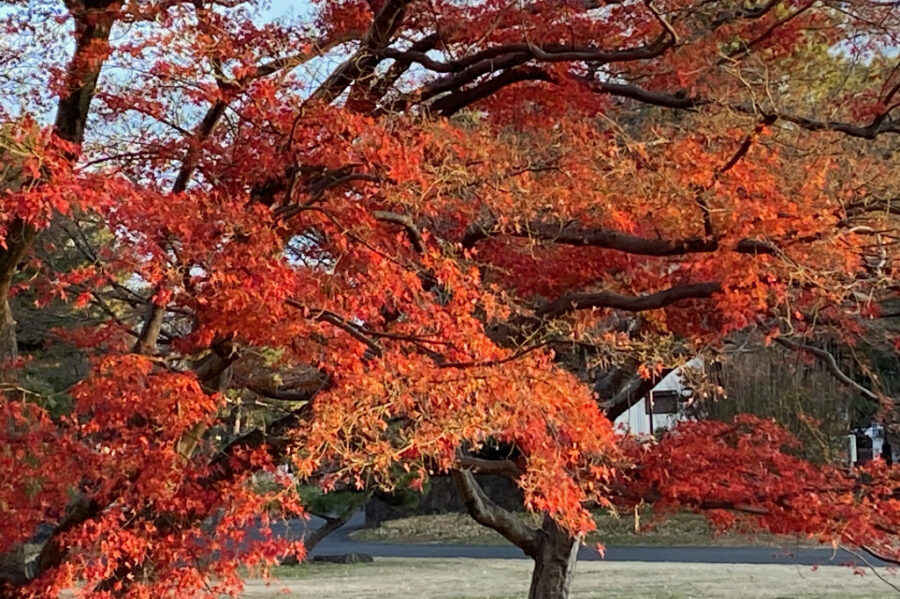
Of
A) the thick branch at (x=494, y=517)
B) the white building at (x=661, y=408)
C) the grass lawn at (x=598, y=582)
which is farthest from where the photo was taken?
the white building at (x=661, y=408)

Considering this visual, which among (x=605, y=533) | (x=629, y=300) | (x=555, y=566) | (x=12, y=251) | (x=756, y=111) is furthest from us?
(x=605, y=533)

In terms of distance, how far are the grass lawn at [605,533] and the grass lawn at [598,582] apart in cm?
225

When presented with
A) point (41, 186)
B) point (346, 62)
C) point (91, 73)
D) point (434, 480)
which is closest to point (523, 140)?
point (346, 62)

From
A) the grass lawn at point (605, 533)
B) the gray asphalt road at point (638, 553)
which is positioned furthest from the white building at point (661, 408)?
the gray asphalt road at point (638, 553)

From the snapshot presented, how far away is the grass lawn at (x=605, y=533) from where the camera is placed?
22016 mm

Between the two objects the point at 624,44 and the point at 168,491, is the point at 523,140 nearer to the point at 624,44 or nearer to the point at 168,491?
the point at 624,44

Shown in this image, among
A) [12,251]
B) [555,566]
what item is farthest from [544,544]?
[12,251]

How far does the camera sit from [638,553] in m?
21.7

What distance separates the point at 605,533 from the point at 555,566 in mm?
15172

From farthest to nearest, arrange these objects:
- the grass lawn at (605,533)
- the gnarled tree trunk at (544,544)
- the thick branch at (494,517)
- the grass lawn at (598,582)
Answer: the grass lawn at (605,533) < the grass lawn at (598,582) < the gnarled tree trunk at (544,544) < the thick branch at (494,517)

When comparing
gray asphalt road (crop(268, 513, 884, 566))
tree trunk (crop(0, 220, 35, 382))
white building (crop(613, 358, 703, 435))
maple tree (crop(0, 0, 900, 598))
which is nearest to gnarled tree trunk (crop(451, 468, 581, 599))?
maple tree (crop(0, 0, 900, 598))

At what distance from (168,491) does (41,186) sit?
7.62 feet

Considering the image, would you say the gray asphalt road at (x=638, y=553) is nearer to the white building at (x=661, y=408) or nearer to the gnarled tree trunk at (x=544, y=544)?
the white building at (x=661, y=408)

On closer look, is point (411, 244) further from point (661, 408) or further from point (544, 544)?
point (661, 408)
